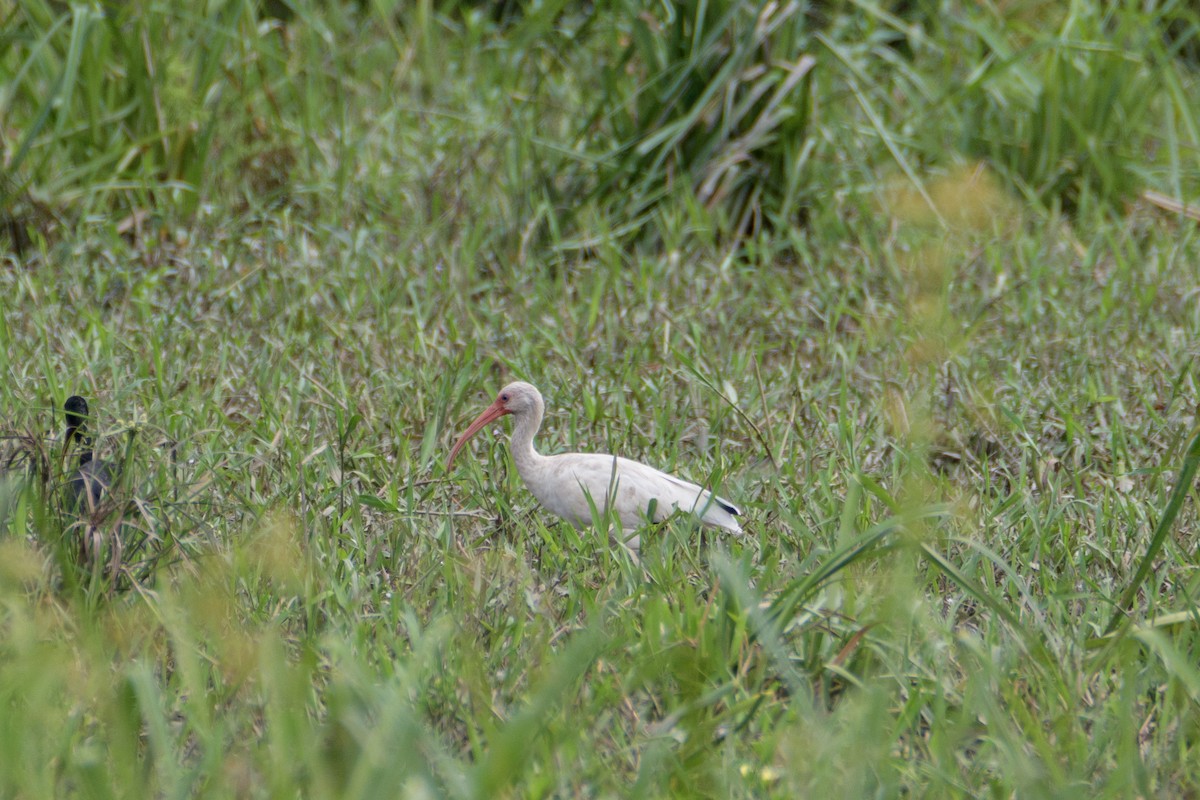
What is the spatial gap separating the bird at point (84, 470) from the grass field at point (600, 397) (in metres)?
0.05

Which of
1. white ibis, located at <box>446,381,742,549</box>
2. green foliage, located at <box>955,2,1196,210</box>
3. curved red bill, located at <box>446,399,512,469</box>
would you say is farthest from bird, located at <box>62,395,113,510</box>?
green foliage, located at <box>955,2,1196,210</box>

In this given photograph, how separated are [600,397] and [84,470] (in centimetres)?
151

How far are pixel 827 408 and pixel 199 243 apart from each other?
101 inches

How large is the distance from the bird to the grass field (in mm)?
46

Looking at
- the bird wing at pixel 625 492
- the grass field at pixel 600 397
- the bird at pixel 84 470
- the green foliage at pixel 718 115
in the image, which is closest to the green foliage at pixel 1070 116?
the grass field at pixel 600 397

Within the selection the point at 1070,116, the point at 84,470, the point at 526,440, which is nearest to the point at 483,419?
the point at 526,440

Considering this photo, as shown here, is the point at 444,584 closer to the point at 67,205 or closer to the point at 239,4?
the point at 67,205

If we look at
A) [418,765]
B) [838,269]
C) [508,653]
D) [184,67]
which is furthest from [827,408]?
[184,67]

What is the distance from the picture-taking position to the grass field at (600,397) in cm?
203

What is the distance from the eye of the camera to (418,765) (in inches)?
69.2

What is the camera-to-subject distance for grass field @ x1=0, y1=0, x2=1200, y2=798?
2033mm

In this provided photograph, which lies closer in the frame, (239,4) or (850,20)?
(239,4)

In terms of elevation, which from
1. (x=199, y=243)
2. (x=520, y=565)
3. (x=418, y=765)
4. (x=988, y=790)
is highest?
(x=418, y=765)

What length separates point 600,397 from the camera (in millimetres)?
3918
